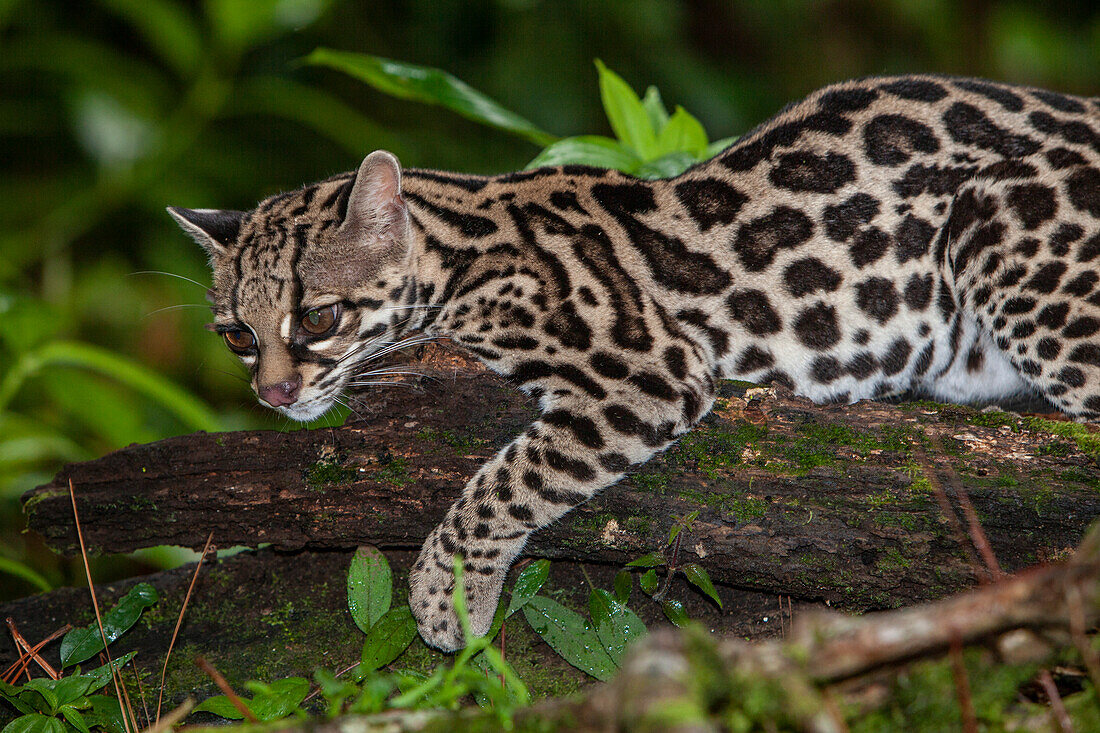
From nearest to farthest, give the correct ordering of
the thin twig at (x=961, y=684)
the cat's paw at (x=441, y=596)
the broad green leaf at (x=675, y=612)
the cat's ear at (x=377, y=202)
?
the thin twig at (x=961, y=684)
the broad green leaf at (x=675, y=612)
the cat's paw at (x=441, y=596)
the cat's ear at (x=377, y=202)

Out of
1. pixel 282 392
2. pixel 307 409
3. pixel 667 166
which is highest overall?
pixel 667 166

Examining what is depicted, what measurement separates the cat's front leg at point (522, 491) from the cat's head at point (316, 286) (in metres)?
0.83

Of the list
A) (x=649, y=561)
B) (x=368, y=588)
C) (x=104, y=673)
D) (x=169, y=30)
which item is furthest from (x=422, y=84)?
(x=104, y=673)

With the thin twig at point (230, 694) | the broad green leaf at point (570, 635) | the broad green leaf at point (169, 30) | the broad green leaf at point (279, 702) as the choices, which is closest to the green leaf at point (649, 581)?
the broad green leaf at point (570, 635)

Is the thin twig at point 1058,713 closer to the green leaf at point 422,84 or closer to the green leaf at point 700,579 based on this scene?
the green leaf at point 700,579

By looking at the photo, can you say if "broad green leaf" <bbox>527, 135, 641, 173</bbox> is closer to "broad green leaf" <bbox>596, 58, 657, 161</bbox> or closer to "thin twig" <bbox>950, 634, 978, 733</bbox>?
"broad green leaf" <bbox>596, 58, 657, 161</bbox>

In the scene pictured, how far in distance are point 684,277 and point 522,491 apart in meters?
1.31

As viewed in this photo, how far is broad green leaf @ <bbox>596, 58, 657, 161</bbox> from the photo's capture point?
4930mm

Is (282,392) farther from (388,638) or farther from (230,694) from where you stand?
(230,694)

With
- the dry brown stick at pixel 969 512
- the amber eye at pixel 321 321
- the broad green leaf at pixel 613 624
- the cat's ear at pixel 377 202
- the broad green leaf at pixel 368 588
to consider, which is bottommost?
the broad green leaf at pixel 368 588

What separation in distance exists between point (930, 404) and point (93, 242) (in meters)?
7.23

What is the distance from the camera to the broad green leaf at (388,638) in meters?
3.23

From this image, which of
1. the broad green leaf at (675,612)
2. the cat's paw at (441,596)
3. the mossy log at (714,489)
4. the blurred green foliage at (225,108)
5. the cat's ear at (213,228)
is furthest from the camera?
the blurred green foliage at (225,108)

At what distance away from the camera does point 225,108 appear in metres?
6.59
